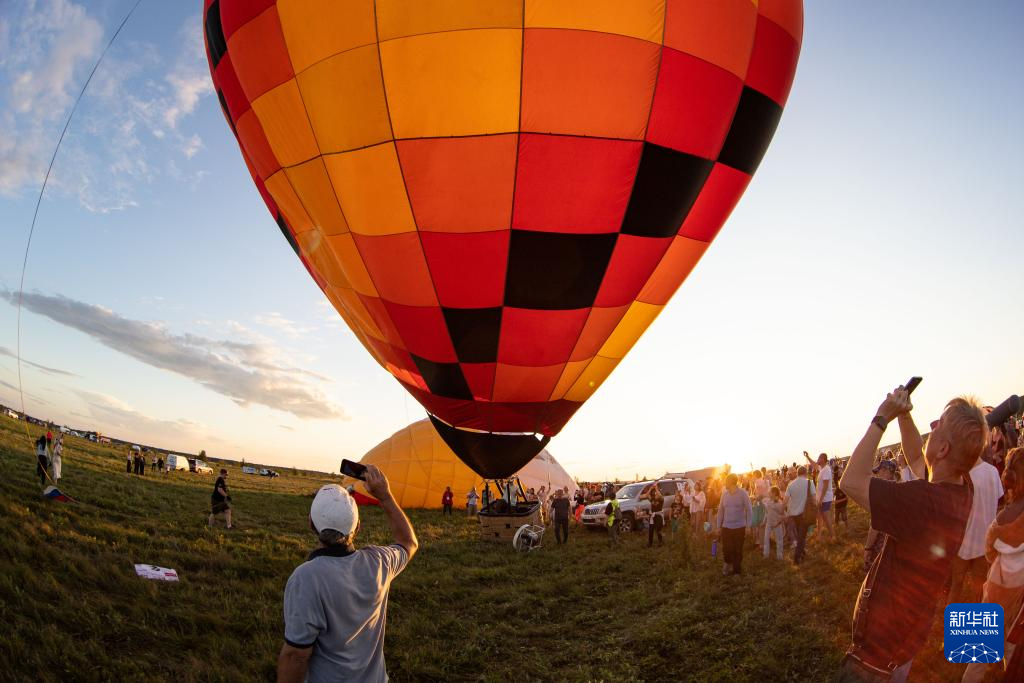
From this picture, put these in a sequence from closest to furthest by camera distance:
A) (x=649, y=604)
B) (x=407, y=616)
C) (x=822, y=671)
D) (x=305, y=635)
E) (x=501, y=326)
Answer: (x=305, y=635), (x=822, y=671), (x=501, y=326), (x=407, y=616), (x=649, y=604)

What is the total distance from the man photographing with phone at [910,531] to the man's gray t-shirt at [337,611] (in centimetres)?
171

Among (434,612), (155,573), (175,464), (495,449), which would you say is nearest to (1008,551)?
(495,449)

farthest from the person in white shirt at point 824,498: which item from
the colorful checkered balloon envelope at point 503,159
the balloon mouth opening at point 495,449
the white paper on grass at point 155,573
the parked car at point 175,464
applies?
the parked car at point 175,464

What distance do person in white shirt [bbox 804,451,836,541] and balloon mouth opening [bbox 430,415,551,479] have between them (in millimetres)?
4598

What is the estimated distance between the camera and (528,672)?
5141 millimetres

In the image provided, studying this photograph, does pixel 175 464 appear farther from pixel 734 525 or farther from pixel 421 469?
pixel 734 525

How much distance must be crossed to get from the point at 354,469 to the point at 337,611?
52 centimetres

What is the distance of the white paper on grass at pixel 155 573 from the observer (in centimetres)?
653

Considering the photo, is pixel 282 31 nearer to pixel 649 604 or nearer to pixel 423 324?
pixel 423 324

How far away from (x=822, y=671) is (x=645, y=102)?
15.5ft

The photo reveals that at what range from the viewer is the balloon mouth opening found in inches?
241

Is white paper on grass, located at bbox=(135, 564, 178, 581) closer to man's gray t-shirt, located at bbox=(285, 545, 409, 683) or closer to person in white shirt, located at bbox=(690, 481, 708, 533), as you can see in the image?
man's gray t-shirt, located at bbox=(285, 545, 409, 683)

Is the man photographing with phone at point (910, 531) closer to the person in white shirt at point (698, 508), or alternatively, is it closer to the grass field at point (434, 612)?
the grass field at point (434, 612)

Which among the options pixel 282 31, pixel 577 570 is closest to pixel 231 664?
pixel 282 31
